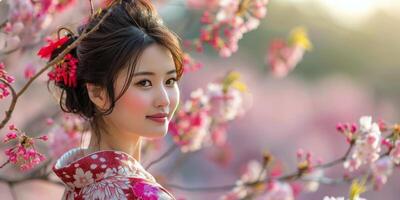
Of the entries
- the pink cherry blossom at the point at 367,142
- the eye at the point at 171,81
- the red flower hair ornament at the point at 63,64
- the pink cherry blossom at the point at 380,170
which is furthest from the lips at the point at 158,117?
the pink cherry blossom at the point at 380,170

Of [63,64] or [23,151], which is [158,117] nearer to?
[63,64]

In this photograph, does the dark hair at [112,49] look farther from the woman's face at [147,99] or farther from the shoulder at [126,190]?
the shoulder at [126,190]

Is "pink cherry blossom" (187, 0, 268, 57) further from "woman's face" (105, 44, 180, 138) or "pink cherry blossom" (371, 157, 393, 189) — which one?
"woman's face" (105, 44, 180, 138)

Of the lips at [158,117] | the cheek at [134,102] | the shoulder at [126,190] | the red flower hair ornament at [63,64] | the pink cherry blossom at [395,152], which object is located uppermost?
the red flower hair ornament at [63,64]

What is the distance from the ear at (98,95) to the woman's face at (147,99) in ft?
0.13

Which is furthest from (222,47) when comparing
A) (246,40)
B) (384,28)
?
(384,28)

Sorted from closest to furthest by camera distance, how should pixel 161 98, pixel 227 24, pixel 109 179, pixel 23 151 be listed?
pixel 23 151
pixel 109 179
pixel 161 98
pixel 227 24

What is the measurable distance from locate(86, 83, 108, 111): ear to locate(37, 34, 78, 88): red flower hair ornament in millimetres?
57

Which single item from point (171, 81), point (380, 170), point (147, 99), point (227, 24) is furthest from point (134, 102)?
point (380, 170)

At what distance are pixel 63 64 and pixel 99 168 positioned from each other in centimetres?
34

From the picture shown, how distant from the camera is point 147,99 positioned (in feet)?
8.64

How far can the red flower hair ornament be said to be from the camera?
267 centimetres

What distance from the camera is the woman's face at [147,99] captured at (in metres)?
2.63

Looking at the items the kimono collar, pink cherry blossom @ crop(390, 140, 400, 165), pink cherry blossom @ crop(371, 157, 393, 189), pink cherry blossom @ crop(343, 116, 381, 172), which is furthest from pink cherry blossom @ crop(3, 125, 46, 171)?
pink cherry blossom @ crop(371, 157, 393, 189)
